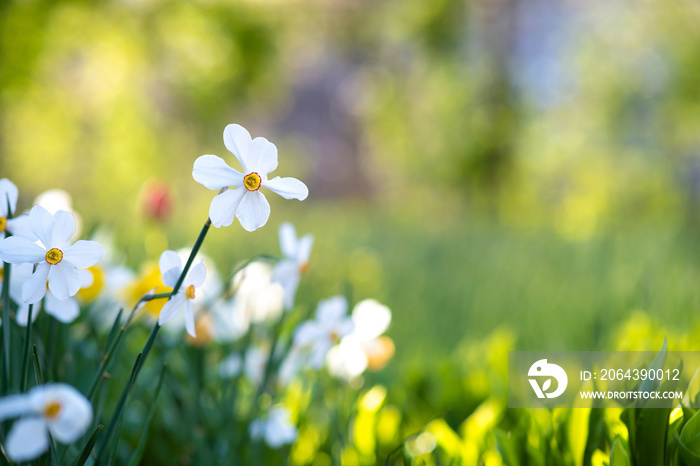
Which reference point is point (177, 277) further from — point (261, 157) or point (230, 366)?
point (230, 366)

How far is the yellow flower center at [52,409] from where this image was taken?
0.30m

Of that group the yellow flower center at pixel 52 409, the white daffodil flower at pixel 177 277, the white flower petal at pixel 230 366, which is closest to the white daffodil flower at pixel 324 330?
the white flower petal at pixel 230 366

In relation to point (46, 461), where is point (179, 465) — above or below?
below

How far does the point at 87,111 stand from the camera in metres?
7.46

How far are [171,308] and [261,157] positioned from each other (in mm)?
138

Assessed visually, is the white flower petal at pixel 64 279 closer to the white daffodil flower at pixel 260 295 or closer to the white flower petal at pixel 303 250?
the white flower petal at pixel 303 250

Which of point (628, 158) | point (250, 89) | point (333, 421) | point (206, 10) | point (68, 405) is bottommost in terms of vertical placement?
point (628, 158)

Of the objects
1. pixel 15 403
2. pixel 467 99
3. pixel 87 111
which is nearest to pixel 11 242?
pixel 15 403

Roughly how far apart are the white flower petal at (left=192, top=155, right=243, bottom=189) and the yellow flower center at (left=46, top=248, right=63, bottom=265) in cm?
12

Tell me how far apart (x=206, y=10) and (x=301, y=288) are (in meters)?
5.81

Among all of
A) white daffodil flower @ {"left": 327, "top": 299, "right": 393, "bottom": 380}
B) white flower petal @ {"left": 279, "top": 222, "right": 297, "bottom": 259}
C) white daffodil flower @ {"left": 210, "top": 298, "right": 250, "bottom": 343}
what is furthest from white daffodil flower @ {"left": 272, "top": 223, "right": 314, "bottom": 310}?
white daffodil flower @ {"left": 210, "top": 298, "right": 250, "bottom": 343}

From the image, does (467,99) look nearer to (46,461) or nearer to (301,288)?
(301,288)

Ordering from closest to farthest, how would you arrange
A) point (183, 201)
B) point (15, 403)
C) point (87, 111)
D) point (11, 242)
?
point (15, 403)
point (11, 242)
point (87, 111)
point (183, 201)

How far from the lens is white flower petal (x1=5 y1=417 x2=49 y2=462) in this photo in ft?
0.96
